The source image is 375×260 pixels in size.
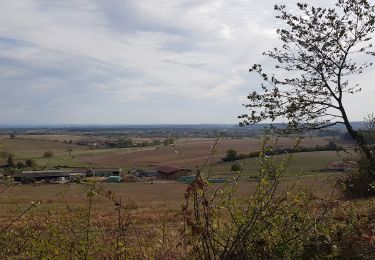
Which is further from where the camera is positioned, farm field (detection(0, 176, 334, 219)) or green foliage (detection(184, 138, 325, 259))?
farm field (detection(0, 176, 334, 219))

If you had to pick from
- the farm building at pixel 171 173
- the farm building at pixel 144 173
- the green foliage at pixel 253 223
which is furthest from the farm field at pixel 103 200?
the farm building at pixel 171 173

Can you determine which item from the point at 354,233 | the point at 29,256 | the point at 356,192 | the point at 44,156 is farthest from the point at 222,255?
the point at 44,156

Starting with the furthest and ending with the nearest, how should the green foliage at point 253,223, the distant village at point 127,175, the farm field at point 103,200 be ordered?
the distant village at point 127,175, the farm field at point 103,200, the green foliage at point 253,223

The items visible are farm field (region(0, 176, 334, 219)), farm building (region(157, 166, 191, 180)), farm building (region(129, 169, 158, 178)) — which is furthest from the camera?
farm building (region(129, 169, 158, 178))

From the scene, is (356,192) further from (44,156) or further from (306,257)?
(44,156)

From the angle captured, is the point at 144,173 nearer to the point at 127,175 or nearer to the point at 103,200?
the point at 127,175

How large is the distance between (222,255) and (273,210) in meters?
0.70

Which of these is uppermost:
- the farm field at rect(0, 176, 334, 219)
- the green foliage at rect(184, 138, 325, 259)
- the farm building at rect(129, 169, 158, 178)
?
the green foliage at rect(184, 138, 325, 259)

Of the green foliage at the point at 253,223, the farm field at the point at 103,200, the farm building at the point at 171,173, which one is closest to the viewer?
the green foliage at the point at 253,223

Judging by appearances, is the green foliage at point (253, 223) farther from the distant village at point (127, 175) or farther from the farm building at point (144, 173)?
the farm building at point (144, 173)

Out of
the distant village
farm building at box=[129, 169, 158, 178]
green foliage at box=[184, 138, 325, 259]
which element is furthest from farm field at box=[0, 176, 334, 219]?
farm building at box=[129, 169, 158, 178]

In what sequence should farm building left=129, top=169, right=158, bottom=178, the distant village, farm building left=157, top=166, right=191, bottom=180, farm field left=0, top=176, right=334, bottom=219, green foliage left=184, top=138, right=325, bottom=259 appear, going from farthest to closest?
farm building left=129, top=169, right=158, bottom=178
farm building left=157, top=166, right=191, bottom=180
the distant village
farm field left=0, top=176, right=334, bottom=219
green foliage left=184, top=138, right=325, bottom=259

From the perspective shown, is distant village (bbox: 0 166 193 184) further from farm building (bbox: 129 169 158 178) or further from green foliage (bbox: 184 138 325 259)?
green foliage (bbox: 184 138 325 259)

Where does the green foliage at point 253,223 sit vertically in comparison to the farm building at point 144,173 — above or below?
above
